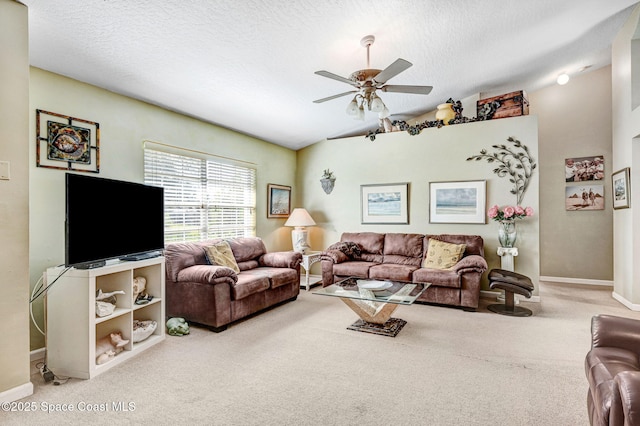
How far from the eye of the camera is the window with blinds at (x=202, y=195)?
399 cm

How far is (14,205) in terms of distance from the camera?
2229 mm

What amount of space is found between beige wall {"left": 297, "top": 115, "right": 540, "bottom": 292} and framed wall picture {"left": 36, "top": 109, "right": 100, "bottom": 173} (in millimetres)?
3789

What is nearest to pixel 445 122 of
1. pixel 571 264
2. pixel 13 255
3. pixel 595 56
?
pixel 595 56

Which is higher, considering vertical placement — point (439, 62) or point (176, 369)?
point (439, 62)

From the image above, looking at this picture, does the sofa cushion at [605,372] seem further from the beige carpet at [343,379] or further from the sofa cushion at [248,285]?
the sofa cushion at [248,285]

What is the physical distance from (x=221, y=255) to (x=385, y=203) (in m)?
2.95

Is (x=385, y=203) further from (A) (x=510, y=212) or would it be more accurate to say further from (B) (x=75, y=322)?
(B) (x=75, y=322)

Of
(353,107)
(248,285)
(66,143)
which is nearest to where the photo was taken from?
(66,143)

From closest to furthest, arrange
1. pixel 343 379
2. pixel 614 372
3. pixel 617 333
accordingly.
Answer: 1. pixel 614 372
2. pixel 617 333
3. pixel 343 379

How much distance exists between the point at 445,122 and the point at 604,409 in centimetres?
459

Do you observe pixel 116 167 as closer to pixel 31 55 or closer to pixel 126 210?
pixel 126 210

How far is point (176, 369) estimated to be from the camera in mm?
2578

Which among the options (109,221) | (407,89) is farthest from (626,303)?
(109,221)

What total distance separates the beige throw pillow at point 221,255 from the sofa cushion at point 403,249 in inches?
94.6
